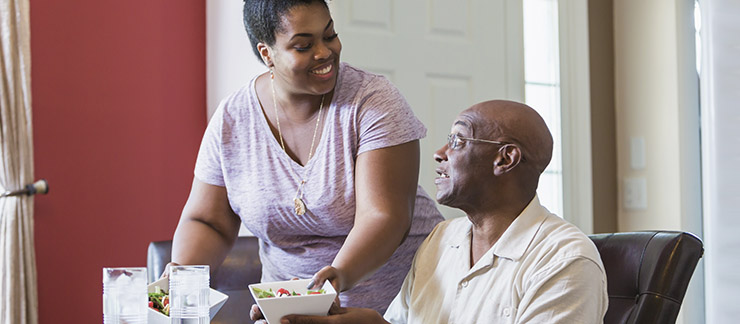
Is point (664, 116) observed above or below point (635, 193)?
above

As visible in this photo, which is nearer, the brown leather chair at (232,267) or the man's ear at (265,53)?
the man's ear at (265,53)

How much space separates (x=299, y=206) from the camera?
5.97 ft

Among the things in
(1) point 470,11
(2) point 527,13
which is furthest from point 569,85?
(1) point 470,11

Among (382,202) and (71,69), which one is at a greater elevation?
(71,69)

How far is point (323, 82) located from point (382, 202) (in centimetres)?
28

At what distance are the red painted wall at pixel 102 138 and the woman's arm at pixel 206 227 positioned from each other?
131cm

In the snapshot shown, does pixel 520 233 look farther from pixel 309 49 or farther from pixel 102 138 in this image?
pixel 102 138

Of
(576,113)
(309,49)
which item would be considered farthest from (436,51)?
(309,49)

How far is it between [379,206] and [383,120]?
0.62 ft

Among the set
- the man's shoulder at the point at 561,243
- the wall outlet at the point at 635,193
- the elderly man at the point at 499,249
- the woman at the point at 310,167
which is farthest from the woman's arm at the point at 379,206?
the wall outlet at the point at 635,193

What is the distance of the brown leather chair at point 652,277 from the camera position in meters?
1.50

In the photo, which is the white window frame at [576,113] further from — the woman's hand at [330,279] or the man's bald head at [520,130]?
the woman's hand at [330,279]

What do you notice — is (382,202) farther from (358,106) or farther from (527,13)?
(527,13)

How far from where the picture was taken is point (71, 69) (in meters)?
3.15
